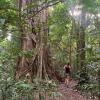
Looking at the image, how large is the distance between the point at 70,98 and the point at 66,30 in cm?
900

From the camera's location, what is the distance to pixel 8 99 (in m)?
4.75

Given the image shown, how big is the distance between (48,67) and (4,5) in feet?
29.2

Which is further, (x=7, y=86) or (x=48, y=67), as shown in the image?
(x=48, y=67)

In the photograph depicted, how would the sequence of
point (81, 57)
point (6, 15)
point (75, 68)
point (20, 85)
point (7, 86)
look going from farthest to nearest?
point (75, 68)
point (81, 57)
point (7, 86)
point (20, 85)
point (6, 15)

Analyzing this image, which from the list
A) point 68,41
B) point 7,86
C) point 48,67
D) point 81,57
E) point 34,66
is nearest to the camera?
point 7,86

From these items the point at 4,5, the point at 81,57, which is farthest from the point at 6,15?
the point at 81,57

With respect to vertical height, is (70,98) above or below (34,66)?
below

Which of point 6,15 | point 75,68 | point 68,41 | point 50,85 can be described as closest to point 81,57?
point 75,68

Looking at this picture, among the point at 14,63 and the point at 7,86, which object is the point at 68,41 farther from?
the point at 7,86

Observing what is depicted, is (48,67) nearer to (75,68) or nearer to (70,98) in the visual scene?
(70,98)

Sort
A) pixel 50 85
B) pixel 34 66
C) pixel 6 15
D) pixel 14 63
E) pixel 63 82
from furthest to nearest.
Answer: pixel 63 82
pixel 14 63
pixel 34 66
pixel 50 85
pixel 6 15

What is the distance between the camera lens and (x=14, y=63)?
9953 millimetres

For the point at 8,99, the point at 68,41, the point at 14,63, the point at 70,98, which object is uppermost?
the point at 68,41

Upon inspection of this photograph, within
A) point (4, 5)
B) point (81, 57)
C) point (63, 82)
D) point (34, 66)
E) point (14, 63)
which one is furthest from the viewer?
point (81, 57)
